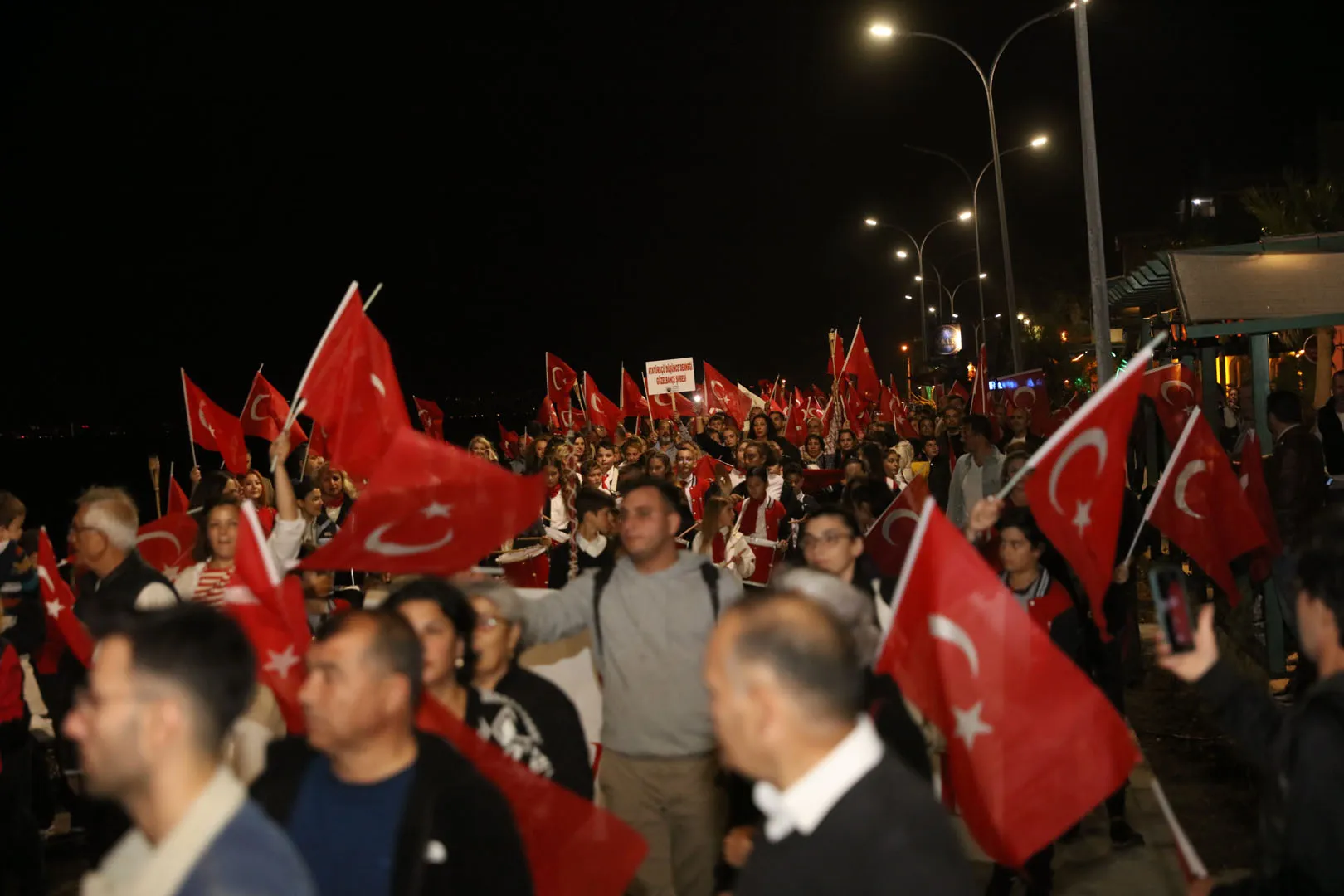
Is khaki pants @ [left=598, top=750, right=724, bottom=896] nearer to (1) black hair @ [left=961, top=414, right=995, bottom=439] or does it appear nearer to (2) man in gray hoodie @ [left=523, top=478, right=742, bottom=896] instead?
(2) man in gray hoodie @ [left=523, top=478, right=742, bottom=896]

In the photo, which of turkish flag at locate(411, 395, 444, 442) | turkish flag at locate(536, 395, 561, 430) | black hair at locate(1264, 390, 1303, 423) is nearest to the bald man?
black hair at locate(1264, 390, 1303, 423)

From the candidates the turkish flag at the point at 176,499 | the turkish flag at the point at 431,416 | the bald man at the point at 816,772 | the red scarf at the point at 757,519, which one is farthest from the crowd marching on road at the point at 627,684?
the turkish flag at the point at 431,416

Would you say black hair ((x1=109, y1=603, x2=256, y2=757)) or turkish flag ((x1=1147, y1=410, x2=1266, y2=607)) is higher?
black hair ((x1=109, y1=603, x2=256, y2=757))

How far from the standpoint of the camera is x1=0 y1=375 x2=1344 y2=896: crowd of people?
2451 millimetres

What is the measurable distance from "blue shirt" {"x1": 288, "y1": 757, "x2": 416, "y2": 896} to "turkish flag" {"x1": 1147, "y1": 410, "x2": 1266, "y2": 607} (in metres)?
A: 5.23

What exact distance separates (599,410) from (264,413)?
1024cm

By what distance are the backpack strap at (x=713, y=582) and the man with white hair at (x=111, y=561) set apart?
7.54ft

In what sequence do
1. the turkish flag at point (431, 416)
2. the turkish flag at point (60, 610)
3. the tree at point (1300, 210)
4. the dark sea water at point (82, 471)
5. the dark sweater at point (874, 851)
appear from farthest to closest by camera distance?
1. the dark sea water at point (82, 471)
2. the tree at point (1300, 210)
3. the turkish flag at point (431, 416)
4. the turkish flag at point (60, 610)
5. the dark sweater at point (874, 851)

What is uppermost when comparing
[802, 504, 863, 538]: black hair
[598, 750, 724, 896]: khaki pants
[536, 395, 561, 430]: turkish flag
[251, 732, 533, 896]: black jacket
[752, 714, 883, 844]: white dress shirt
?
[536, 395, 561, 430]: turkish flag

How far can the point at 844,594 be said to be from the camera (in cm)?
416

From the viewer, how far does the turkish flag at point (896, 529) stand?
7.97 meters

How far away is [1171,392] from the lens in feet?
36.8

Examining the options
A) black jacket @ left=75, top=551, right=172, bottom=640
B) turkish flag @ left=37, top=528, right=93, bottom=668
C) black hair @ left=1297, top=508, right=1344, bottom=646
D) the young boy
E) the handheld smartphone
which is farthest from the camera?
the young boy

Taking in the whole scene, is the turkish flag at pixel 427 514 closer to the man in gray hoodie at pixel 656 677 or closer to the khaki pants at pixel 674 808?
the man in gray hoodie at pixel 656 677
